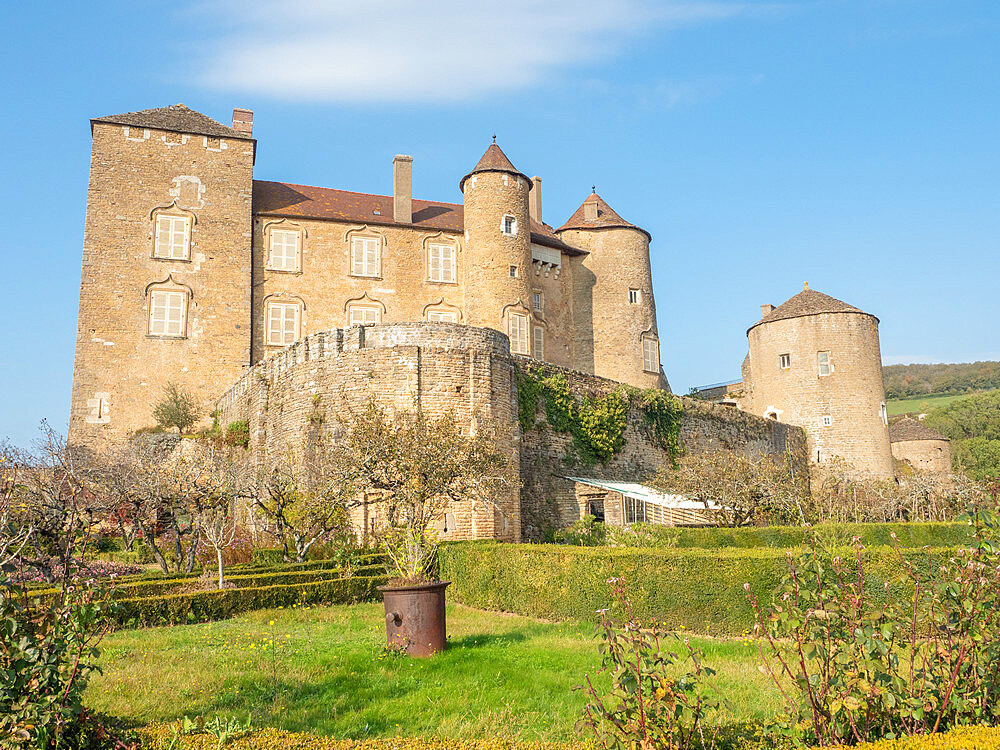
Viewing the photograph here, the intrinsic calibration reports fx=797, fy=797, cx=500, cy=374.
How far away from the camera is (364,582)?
520 inches

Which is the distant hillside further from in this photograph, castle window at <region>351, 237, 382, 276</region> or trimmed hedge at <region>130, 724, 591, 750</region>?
trimmed hedge at <region>130, 724, 591, 750</region>

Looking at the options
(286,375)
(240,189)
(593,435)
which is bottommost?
(593,435)

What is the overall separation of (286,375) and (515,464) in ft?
22.7

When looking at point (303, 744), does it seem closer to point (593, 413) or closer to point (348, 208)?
point (593, 413)

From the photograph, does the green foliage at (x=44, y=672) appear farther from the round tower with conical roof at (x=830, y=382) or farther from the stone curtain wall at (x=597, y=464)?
the round tower with conical roof at (x=830, y=382)

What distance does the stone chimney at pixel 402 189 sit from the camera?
33.2 metres

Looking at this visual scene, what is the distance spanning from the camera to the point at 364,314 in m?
32.0

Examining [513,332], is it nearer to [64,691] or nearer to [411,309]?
[411,309]

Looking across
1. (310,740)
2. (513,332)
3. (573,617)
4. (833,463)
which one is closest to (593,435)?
(513,332)

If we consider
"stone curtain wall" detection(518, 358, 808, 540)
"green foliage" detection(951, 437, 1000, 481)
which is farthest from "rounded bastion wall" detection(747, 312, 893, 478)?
"green foliage" detection(951, 437, 1000, 481)

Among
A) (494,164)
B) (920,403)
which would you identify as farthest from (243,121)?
(920,403)

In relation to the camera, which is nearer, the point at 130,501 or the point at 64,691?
the point at 64,691

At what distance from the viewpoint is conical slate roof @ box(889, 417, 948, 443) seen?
4275 cm

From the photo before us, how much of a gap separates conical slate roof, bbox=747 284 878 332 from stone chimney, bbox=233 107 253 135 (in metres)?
25.5
